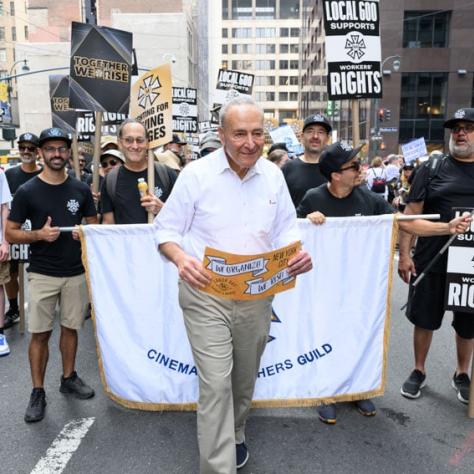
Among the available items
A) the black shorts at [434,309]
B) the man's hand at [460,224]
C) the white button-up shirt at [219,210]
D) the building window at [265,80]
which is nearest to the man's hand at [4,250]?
the white button-up shirt at [219,210]

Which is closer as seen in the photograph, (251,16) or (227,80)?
(227,80)

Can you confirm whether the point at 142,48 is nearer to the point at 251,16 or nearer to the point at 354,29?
the point at 354,29

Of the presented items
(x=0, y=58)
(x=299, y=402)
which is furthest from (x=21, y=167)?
(x=0, y=58)

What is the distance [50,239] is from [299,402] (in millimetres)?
2040

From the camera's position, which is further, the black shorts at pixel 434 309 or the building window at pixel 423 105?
the building window at pixel 423 105

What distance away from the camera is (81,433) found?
348 cm

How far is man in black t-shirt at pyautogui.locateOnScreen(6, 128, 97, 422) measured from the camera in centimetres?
375

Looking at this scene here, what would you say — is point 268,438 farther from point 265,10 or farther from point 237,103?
point 265,10

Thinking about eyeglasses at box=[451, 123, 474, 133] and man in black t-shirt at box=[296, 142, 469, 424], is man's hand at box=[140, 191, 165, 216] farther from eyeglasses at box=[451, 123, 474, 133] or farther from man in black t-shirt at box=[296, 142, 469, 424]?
eyeglasses at box=[451, 123, 474, 133]

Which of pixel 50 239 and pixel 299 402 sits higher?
pixel 50 239

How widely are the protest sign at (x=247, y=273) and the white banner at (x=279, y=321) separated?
2.73 feet

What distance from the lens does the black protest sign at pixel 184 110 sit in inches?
475

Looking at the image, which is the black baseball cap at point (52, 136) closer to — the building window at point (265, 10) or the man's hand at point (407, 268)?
the man's hand at point (407, 268)

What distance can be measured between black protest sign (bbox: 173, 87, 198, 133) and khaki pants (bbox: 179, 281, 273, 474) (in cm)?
969
